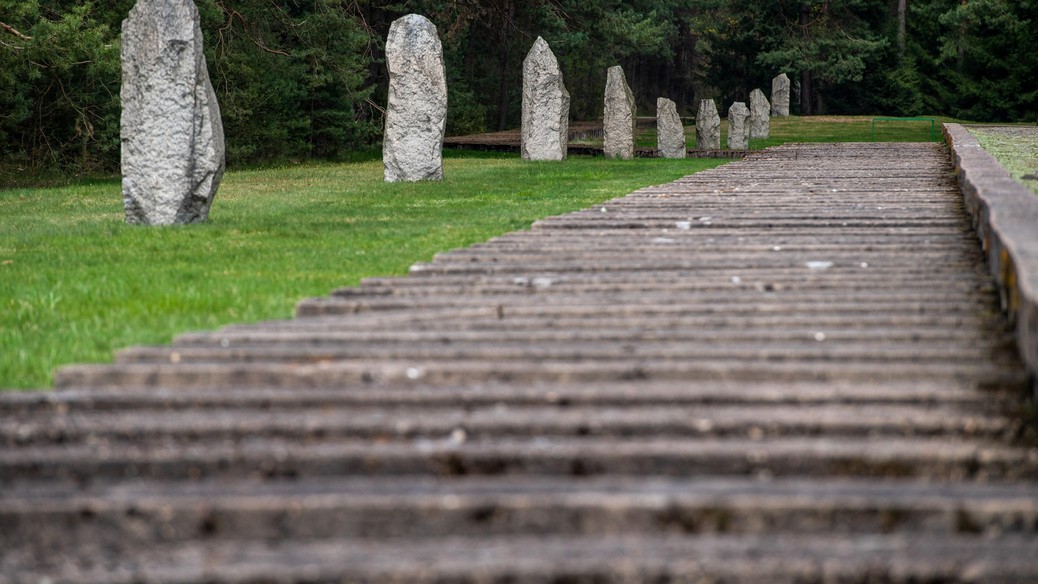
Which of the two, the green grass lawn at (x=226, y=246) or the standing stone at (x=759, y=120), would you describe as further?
the standing stone at (x=759, y=120)

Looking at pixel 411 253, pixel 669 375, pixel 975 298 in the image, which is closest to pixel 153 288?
pixel 411 253

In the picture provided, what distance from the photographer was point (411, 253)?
831cm

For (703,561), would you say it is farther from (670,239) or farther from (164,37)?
(164,37)

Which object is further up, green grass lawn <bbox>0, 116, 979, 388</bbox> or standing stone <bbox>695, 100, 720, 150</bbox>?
standing stone <bbox>695, 100, 720, 150</bbox>

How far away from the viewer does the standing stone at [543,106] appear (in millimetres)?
22422

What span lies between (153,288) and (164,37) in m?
4.70

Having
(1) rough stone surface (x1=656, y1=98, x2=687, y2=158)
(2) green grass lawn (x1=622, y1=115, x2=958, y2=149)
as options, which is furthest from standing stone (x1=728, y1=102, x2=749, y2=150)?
(2) green grass lawn (x1=622, y1=115, x2=958, y2=149)

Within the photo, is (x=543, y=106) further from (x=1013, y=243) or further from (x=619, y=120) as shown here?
(x=1013, y=243)

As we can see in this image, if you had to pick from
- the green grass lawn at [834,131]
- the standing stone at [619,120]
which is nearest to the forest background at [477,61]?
the green grass lawn at [834,131]

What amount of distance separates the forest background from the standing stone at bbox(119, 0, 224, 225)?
6030 millimetres

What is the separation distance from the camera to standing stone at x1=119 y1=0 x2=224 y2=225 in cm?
1077

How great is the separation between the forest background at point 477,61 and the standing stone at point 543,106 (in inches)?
174

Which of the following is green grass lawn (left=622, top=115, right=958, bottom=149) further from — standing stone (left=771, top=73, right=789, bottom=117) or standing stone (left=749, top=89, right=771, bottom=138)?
standing stone (left=771, top=73, right=789, bottom=117)

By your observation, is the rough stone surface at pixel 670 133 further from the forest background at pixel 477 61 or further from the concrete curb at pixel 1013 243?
the concrete curb at pixel 1013 243
